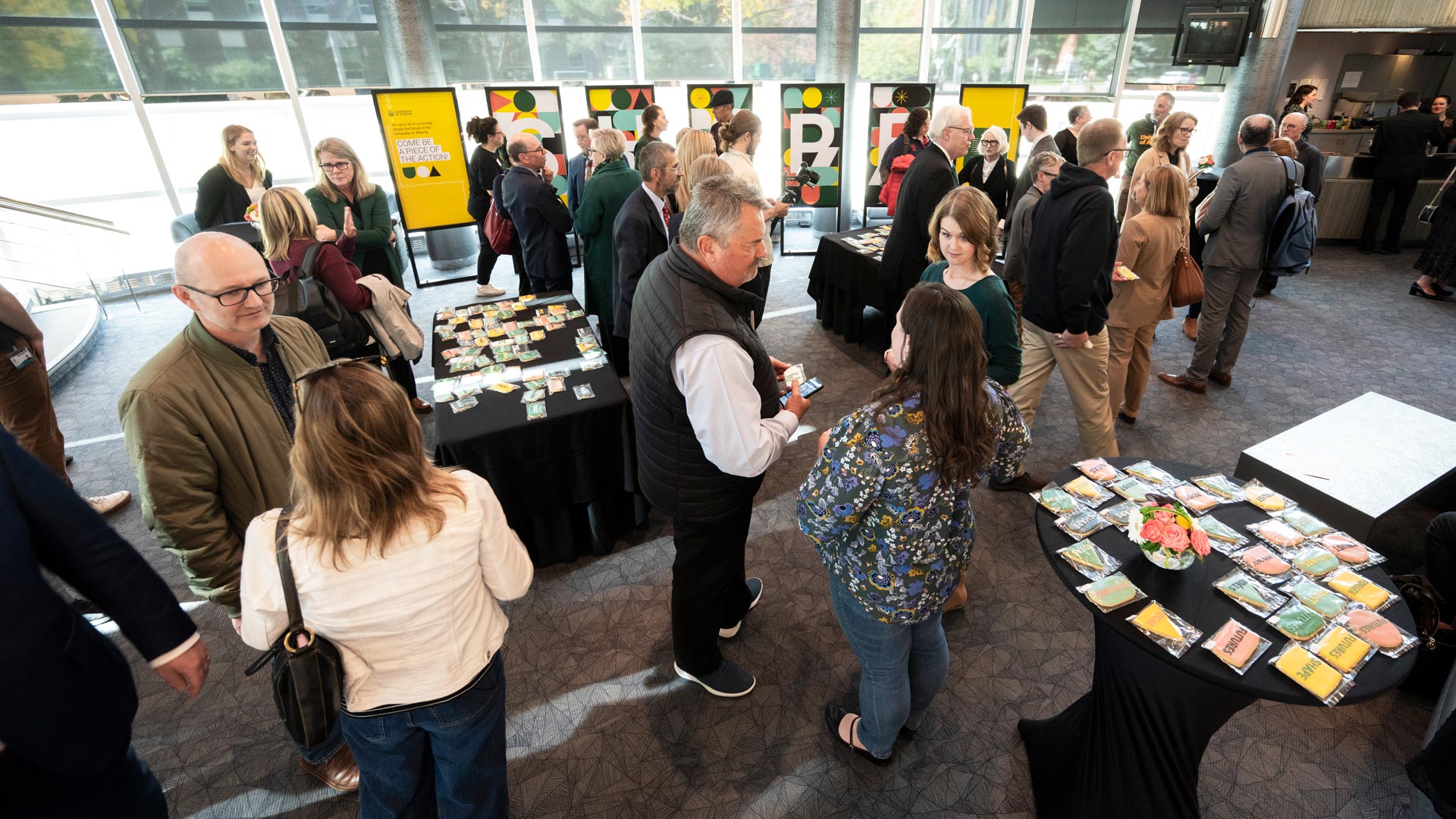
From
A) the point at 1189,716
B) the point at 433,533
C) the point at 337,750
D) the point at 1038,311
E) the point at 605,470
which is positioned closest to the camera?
the point at 433,533

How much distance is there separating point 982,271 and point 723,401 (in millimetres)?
1460

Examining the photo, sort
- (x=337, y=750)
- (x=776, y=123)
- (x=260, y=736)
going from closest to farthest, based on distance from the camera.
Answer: (x=337, y=750), (x=260, y=736), (x=776, y=123)

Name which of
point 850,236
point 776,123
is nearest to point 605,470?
point 850,236

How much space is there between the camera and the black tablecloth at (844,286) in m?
4.67

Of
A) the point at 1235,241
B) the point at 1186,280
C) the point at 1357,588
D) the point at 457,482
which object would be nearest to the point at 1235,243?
the point at 1235,241

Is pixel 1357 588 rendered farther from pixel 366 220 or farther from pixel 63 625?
pixel 366 220

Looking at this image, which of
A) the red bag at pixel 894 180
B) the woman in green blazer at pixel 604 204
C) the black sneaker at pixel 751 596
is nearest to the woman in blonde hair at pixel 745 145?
the woman in green blazer at pixel 604 204

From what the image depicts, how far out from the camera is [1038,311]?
3.06 metres

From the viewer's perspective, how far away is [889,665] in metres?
1.77

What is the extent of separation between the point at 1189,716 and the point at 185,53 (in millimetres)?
8572

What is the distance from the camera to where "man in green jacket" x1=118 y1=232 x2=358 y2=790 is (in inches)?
62.2

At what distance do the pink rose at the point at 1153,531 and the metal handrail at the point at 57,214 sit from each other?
688 cm

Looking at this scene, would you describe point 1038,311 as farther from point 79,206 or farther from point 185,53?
point 79,206

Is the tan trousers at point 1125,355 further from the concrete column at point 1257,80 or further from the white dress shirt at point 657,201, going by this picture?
the concrete column at point 1257,80
